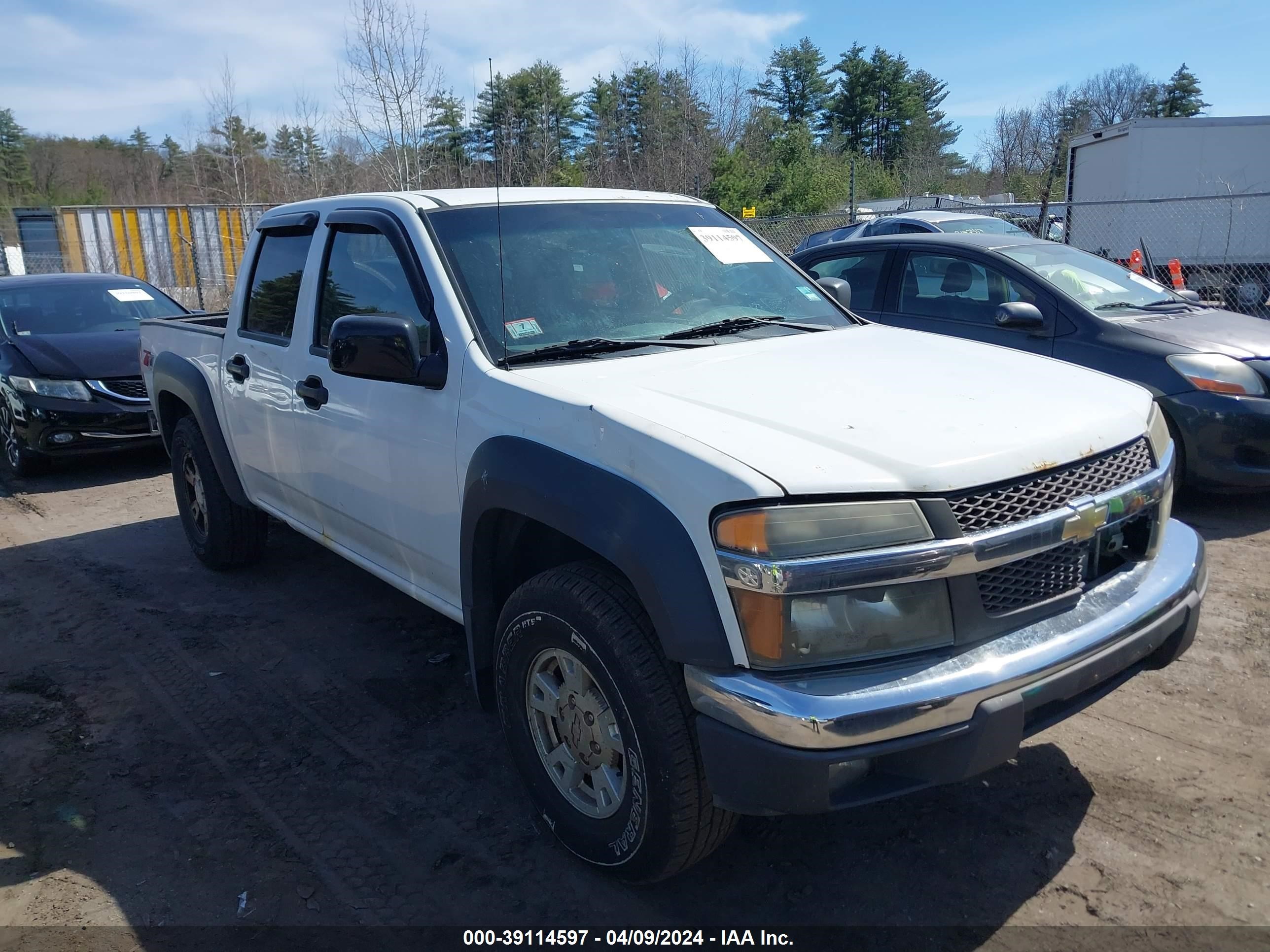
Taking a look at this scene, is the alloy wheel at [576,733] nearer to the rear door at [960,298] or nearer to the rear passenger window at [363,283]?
the rear passenger window at [363,283]

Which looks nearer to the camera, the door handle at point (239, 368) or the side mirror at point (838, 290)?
the side mirror at point (838, 290)

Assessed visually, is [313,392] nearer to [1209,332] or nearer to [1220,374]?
[1220,374]

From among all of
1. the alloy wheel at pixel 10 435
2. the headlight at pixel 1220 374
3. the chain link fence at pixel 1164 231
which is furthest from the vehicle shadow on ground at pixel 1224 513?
the chain link fence at pixel 1164 231

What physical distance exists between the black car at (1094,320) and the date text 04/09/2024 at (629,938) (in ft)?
13.8

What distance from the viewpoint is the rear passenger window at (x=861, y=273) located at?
6906 mm

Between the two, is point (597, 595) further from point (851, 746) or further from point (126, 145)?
point (126, 145)

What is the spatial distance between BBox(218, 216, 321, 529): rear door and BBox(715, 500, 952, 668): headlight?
266cm

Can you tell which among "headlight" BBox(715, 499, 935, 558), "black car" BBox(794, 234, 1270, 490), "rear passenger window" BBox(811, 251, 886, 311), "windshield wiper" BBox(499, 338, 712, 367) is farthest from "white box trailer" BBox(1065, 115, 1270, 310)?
"headlight" BBox(715, 499, 935, 558)

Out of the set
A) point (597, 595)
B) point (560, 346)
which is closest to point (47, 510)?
point (560, 346)

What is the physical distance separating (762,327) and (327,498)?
6.41 ft

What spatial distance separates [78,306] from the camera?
905cm

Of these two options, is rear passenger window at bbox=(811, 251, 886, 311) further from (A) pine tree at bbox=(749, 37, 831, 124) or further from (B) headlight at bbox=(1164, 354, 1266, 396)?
(A) pine tree at bbox=(749, 37, 831, 124)

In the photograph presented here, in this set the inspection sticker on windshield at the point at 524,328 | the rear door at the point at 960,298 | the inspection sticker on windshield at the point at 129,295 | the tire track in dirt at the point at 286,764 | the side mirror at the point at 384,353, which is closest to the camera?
the tire track in dirt at the point at 286,764

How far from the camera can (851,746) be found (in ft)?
6.77
